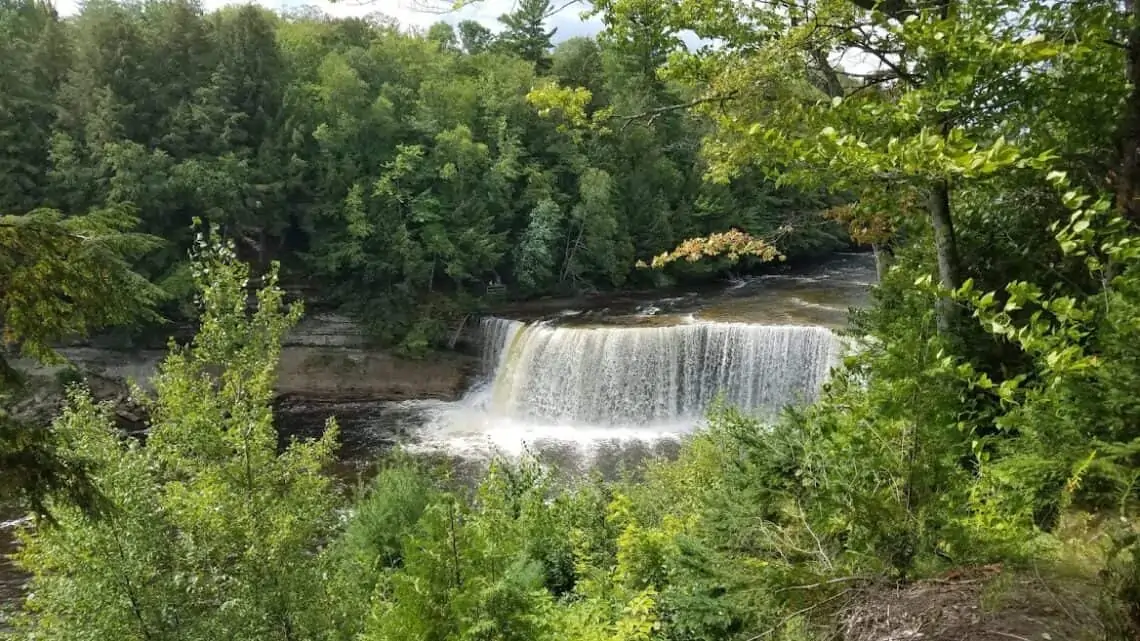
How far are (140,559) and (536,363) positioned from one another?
13.6m

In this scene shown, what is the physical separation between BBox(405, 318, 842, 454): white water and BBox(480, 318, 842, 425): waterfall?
0.03m

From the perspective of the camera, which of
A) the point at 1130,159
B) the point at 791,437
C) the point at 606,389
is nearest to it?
the point at 1130,159

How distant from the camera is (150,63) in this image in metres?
21.1

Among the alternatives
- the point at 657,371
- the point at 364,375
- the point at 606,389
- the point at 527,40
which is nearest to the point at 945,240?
the point at 657,371

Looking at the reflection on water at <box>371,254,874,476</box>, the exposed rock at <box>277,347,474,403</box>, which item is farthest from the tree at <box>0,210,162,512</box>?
the exposed rock at <box>277,347,474,403</box>

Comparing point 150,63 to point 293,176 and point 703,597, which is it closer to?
point 293,176

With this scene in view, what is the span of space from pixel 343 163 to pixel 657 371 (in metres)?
12.7

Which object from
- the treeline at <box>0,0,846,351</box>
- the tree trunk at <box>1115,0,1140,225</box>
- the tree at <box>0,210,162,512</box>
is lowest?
the tree at <box>0,210,162,512</box>

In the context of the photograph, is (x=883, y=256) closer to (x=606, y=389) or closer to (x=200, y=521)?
(x=200, y=521)

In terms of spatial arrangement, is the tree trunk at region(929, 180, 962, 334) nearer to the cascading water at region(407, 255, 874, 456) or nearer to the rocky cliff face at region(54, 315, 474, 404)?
the cascading water at region(407, 255, 874, 456)

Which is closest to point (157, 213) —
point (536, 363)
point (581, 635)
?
point (536, 363)

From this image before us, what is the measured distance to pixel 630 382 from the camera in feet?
58.9

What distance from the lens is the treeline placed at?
64.4ft

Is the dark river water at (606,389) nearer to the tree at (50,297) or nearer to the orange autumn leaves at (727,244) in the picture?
the orange autumn leaves at (727,244)
